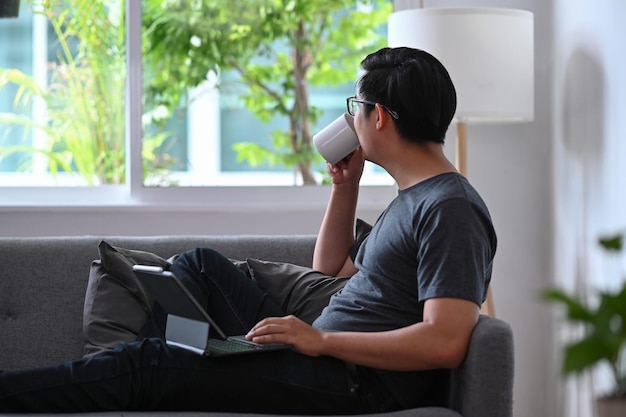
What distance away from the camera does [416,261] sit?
197cm

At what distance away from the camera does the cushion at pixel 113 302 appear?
7.73 ft

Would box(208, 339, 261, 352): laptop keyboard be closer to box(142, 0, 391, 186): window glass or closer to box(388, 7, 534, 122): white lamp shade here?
box(388, 7, 534, 122): white lamp shade

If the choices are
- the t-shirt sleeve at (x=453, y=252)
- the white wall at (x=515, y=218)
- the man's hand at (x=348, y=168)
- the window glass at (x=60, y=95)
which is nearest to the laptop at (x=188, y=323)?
the t-shirt sleeve at (x=453, y=252)

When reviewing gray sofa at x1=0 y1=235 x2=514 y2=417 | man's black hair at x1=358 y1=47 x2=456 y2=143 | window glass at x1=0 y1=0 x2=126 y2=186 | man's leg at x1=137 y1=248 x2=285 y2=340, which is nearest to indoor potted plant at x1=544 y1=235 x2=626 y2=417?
man's black hair at x1=358 y1=47 x2=456 y2=143

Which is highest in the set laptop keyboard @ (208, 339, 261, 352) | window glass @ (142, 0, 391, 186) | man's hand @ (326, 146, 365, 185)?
window glass @ (142, 0, 391, 186)

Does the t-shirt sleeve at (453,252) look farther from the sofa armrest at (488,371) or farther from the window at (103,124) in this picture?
the window at (103,124)

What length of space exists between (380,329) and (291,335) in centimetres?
20

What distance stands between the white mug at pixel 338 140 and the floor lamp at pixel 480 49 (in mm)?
710

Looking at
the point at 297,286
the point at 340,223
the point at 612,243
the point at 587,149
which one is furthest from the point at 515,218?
the point at 612,243

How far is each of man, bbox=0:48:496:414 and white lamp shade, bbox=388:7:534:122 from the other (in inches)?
37.6

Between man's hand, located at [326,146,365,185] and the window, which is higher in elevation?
the window

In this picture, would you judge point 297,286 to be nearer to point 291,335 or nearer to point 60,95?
point 291,335

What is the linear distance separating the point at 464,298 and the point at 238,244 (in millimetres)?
976

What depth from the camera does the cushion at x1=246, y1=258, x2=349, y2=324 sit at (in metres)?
2.37
